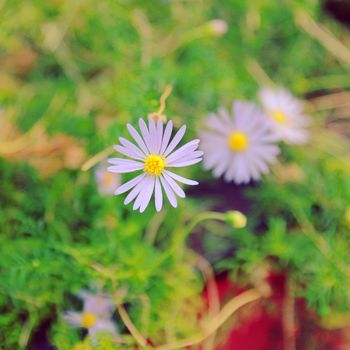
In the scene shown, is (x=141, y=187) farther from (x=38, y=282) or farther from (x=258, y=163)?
(x=258, y=163)

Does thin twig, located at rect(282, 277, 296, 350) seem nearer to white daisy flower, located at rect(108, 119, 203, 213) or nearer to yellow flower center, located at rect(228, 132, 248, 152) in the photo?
yellow flower center, located at rect(228, 132, 248, 152)

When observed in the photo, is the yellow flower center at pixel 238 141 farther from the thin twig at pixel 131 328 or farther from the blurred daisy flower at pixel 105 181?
the thin twig at pixel 131 328

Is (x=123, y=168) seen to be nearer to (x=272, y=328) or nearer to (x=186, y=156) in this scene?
(x=186, y=156)

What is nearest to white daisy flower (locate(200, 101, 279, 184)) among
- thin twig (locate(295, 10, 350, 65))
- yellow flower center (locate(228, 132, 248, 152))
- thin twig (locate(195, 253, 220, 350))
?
yellow flower center (locate(228, 132, 248, 152))

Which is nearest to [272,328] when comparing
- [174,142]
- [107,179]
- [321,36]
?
[107,179]

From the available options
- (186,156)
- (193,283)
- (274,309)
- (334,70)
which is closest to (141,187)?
(186,156)

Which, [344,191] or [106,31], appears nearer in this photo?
[344,191]

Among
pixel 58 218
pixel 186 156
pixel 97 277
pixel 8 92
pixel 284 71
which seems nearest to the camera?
pixel 186 156
